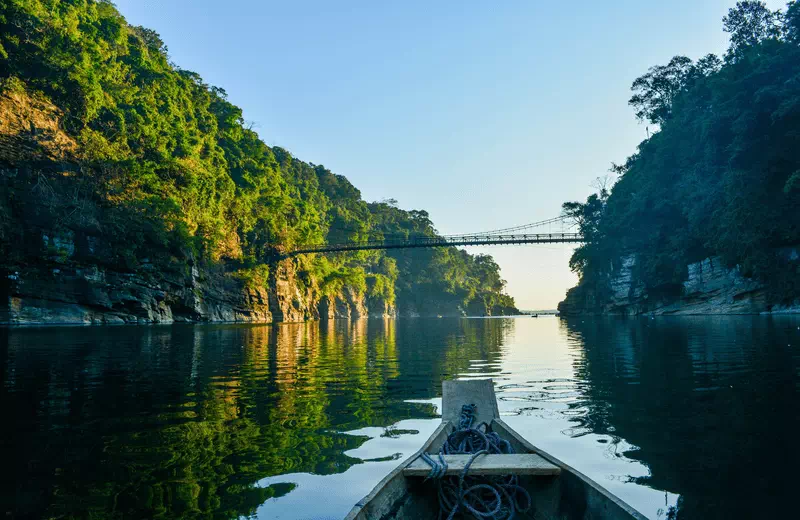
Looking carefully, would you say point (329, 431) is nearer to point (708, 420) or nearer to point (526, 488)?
point (526, 488)

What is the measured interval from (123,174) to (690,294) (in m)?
44.6

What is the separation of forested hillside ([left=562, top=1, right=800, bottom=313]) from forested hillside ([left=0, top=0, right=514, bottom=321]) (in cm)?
3694

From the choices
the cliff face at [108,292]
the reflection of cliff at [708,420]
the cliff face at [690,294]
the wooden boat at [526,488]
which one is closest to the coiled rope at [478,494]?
the wooden boat at [526,488]

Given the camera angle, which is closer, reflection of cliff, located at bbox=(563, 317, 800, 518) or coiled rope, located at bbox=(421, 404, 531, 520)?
coiled rope, located at bbox=(421, 404, 531, 520)

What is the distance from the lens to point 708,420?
643cm

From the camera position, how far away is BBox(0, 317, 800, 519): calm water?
4094 mm

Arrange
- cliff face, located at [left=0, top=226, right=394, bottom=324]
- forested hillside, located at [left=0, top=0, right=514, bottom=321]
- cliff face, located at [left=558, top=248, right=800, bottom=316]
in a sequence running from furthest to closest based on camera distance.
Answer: cliff face, located at [left=558, top=248, right=800, bottom=316] < forested hillside, located at [left=0, top=0, right=514, bottom=321] < cliff face, located at [left=0, top=226, right=394, bottom=324]

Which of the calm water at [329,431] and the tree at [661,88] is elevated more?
the tree at [661,88]

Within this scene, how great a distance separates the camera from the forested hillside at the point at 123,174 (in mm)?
29297

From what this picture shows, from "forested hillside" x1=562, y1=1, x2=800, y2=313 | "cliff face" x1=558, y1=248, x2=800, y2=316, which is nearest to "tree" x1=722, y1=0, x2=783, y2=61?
"forested hillside" x1=562, y1=1, x2=800, y2=313

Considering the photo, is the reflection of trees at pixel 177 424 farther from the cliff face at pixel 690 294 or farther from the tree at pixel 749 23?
the tree at pixel 749 23

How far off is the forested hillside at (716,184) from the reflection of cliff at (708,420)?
75.1 feet

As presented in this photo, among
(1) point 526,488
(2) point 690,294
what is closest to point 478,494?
(1) point 526,488

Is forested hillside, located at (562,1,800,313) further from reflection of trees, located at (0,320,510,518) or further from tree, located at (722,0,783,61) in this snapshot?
reflection of trees, located at (0,320,510,518)
